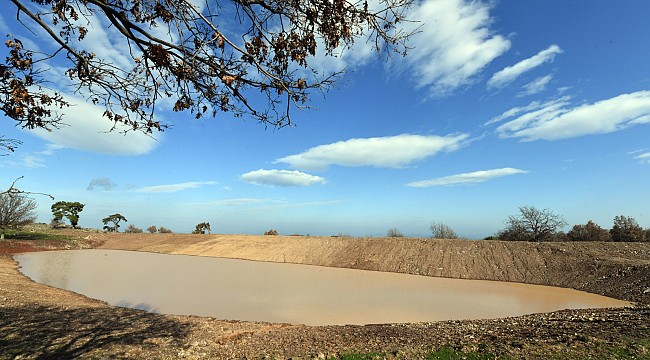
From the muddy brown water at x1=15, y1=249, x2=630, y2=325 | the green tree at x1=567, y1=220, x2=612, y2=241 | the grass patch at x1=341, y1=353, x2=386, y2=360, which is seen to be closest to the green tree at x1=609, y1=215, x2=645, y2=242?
the green tree at x1=567, y1=220, x2=612, y2=241

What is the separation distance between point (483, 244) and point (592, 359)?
23.3 meters

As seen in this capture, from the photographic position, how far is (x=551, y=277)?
21.4 meters

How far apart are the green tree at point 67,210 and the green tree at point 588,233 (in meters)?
68.9

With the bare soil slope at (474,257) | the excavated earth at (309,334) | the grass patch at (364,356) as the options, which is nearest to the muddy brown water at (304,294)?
the bare soil slope at (474,257)

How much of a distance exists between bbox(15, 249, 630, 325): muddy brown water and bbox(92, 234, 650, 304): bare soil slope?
1.45 meters

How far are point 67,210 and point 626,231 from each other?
7403cm

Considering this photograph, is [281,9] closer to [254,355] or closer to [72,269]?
[254,355]

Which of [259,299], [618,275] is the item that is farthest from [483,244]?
[259,299]

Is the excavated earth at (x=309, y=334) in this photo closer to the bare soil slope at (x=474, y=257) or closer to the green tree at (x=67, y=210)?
the bare soil slope at (x=474, y=257)

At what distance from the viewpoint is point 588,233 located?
1387 inches

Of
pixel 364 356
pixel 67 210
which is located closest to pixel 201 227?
pixel 67 210

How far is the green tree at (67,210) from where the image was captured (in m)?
54.4

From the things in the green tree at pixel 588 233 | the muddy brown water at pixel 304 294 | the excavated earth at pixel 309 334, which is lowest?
the muddy brown water at pixel 304 294

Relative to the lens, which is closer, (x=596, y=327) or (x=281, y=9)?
(x=281, y=9)
